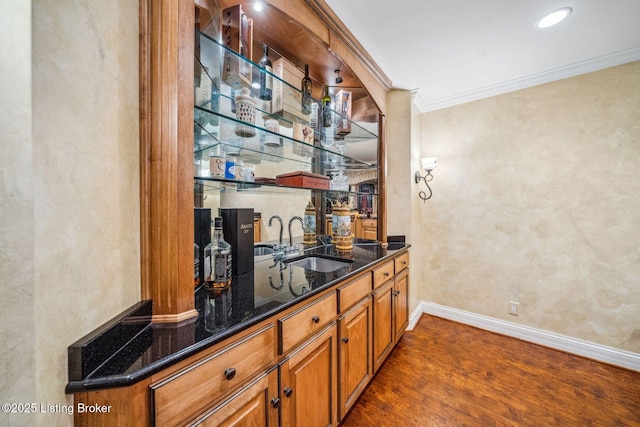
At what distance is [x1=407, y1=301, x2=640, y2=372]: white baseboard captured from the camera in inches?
75.9

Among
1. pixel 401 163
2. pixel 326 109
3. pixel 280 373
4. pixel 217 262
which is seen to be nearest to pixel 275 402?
pixel 280 373

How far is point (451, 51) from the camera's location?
1.87 m

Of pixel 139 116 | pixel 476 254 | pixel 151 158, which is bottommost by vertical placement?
pixel 476 254

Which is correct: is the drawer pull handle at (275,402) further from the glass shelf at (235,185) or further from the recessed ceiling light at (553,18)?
the recessed ceiling light at (553,18)

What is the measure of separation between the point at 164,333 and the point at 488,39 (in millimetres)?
2611

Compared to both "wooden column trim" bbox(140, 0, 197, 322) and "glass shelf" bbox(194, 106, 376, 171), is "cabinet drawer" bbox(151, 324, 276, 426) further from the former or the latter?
"glass shelf" bbox(194, 106, 376, 171)

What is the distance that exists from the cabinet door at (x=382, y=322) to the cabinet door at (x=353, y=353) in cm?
9

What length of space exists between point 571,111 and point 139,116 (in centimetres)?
322

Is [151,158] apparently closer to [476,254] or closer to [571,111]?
[476,254]

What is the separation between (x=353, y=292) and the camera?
1365 mm

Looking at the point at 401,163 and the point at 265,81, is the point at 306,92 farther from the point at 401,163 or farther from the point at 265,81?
the point at 401,163

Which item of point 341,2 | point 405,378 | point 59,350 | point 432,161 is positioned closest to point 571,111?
point 432,161

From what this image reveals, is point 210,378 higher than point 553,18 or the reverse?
the reverse

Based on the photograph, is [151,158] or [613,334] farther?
[613,334]
